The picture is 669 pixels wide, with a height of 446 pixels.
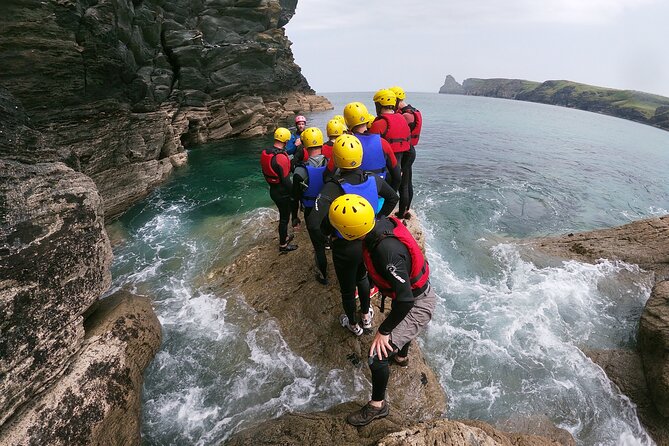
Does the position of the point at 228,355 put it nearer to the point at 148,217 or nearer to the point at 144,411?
the point at 144,411

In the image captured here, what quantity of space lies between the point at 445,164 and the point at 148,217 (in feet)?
69.3

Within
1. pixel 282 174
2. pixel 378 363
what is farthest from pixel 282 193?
pixel 378 363

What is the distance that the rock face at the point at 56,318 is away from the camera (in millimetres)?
4754

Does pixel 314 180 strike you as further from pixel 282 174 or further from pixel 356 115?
pixel 356 115

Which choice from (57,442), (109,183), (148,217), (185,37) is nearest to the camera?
(57,442)

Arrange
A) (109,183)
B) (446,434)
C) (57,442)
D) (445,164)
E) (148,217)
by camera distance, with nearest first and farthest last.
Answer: (446,434), (57,442), (148,217), (109,183), (445,164)

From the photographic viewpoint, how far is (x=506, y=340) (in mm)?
8391

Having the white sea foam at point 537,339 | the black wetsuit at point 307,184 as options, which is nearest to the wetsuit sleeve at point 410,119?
the black wetsuit at point 307,184

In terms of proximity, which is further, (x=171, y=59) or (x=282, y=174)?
(x=171, y=59)

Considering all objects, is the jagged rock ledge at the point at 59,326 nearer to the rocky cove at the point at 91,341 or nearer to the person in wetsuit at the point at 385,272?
the rocky cove at the point at 91,341

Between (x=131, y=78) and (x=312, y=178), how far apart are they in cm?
1738

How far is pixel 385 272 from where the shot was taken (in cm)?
427

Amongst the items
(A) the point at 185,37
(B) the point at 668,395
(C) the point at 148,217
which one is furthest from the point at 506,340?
(A) the point at 185,37

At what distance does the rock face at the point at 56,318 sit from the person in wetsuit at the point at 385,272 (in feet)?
13.5
